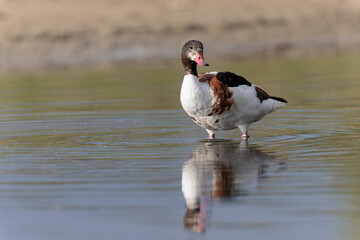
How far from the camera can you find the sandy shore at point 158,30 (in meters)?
23.8

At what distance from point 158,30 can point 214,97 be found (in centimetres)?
1634

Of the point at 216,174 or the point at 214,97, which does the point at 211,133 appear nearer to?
the point at 214,97

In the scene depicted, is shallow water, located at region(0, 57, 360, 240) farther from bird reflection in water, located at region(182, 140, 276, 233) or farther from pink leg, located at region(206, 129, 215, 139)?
pink leg, located at region(206, 129, 215, 139)

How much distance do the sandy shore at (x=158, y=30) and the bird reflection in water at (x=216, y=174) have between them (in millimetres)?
14952

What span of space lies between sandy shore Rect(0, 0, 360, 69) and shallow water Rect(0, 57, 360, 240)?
964cm

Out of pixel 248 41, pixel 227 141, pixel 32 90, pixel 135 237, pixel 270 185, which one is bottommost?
pixel 135 237

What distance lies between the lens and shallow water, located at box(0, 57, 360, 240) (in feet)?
17.8

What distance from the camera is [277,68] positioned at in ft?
66.7

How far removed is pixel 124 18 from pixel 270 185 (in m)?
19.5

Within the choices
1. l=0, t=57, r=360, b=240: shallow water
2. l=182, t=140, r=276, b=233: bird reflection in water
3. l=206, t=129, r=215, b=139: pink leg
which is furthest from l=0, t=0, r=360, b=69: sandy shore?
l=182, t=140, r=276, b=233: bird reflection in water

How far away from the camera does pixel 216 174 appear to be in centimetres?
714

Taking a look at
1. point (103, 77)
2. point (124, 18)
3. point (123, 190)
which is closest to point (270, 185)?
point (123, 190)

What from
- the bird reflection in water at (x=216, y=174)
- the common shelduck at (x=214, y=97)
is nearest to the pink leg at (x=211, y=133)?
the common shelduck at (x=214, y=97)

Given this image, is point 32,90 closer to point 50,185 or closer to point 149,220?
point 50,185
